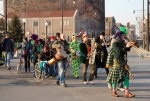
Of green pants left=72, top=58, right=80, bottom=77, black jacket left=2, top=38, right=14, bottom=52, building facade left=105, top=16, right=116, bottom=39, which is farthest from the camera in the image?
building facade left=105, top=16, right=116, bottom=39

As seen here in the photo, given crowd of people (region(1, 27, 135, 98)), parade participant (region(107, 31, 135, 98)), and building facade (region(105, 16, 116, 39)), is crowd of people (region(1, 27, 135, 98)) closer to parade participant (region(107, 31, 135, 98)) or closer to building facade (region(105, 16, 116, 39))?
parade participant (region(107, 31, 135, 98))

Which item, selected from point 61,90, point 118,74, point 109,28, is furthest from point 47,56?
point 109,28

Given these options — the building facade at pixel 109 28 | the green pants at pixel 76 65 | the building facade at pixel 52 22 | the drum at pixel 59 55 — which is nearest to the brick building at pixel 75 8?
the building facade at pixel 52 22

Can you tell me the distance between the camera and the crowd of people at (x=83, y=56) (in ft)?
27.2

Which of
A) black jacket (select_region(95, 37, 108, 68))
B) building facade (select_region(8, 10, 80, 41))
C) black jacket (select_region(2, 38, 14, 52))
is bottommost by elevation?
black jacket (select_region(95, 37, 108, 68))

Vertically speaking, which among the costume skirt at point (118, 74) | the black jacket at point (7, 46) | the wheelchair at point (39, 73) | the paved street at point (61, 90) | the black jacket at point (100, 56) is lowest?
the paved street at point (61, 90)

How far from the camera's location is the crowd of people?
828cm

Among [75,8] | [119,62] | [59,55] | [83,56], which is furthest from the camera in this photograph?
[75,8]

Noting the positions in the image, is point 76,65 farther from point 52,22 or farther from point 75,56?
point 52,22

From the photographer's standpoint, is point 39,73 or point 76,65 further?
point 76,65

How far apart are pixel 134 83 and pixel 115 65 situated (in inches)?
110

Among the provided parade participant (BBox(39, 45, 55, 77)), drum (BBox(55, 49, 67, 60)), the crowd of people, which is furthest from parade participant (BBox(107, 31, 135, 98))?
parade participant (BBox(39, 45, 55, 77))

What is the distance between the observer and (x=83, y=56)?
1073cm

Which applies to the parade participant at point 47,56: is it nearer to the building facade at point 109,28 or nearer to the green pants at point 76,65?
the green pants at point 76,65
